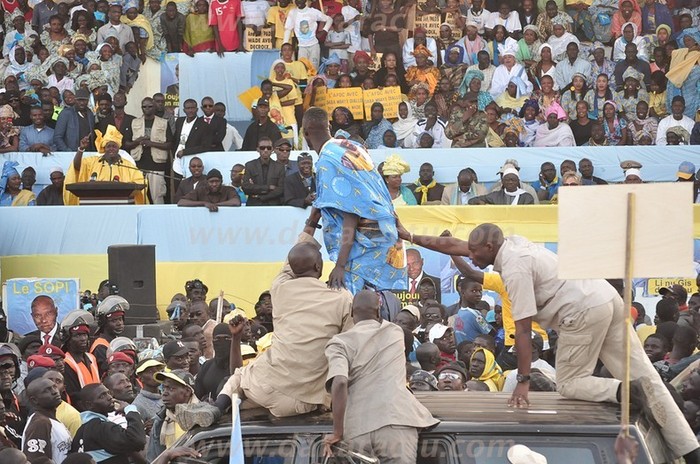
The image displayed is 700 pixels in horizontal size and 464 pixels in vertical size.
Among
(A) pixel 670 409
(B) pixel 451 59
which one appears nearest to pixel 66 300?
(B) pixel 451 59

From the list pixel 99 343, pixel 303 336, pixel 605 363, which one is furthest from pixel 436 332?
pixel 303 336

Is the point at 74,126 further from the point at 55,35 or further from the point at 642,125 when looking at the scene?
the point at 642,125

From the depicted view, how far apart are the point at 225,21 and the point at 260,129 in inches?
127

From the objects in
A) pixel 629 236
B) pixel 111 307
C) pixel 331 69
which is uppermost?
pixel 331 69

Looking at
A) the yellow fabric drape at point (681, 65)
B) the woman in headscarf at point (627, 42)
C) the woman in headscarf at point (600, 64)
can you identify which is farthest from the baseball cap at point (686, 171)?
the woman in headscarf at point (627, 42)

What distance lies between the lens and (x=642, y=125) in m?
20.0

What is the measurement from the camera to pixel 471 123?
19609 millimetres

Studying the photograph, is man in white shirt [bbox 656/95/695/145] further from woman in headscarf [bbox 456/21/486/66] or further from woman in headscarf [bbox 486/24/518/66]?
woman in headscarf [bbox 456/21/486/66]

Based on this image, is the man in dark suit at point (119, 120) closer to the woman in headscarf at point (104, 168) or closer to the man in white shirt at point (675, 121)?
the woman in headscarf at point (104, 168)

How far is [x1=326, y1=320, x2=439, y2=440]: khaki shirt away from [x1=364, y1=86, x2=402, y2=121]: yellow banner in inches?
516

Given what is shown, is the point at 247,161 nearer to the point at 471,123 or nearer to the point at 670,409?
the point at 471,123

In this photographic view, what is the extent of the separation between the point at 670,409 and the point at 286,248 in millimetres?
10458

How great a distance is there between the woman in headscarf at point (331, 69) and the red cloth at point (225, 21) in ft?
5.22

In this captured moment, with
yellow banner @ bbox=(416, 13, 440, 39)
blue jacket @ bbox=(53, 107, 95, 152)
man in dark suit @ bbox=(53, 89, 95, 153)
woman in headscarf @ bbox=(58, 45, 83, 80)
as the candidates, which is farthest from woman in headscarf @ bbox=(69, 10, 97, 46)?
yellow banner @ bbox=(416, 13, 440, 39)
